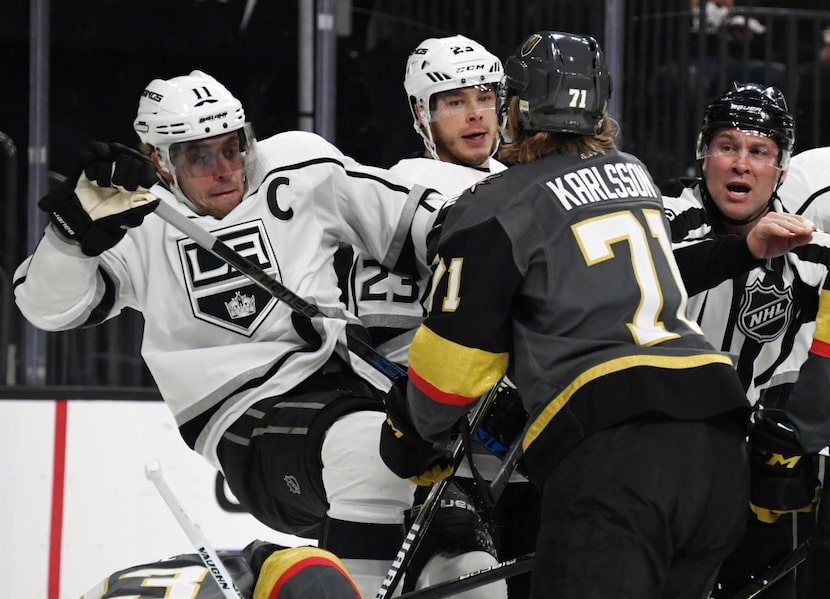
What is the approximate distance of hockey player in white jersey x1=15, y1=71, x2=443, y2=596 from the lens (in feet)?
8.55

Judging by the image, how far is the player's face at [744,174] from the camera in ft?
8.40

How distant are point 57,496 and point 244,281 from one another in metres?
1.24

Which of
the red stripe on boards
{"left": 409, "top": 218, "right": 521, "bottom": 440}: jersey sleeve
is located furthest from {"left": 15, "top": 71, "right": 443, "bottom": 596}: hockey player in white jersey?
the red stripe on boards

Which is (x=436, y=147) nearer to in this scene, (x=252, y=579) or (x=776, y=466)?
(x=776, y=466)

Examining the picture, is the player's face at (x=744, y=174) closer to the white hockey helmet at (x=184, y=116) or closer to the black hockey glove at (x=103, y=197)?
the white hockey helmet at (x=184, y=116)

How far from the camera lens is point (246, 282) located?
8.77ft

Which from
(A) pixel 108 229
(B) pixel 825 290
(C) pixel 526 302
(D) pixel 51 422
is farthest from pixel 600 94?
(D) pixel 51 422

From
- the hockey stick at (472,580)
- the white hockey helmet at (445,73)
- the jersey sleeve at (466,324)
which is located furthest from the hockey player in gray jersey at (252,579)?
the white hockey helmet at (445,73)

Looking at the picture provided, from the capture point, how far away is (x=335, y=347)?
8.71 feet

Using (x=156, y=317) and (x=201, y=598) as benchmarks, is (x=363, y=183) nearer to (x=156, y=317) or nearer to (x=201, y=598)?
(x=156, y=317)

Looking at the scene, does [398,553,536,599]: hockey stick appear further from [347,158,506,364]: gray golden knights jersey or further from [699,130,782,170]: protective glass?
[699,130,782,170]: protective glass

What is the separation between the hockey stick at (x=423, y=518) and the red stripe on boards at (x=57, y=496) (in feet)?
4.91

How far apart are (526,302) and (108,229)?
2.72 ft

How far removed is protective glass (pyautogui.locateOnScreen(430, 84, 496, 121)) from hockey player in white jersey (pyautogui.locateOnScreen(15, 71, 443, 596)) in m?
0.32
